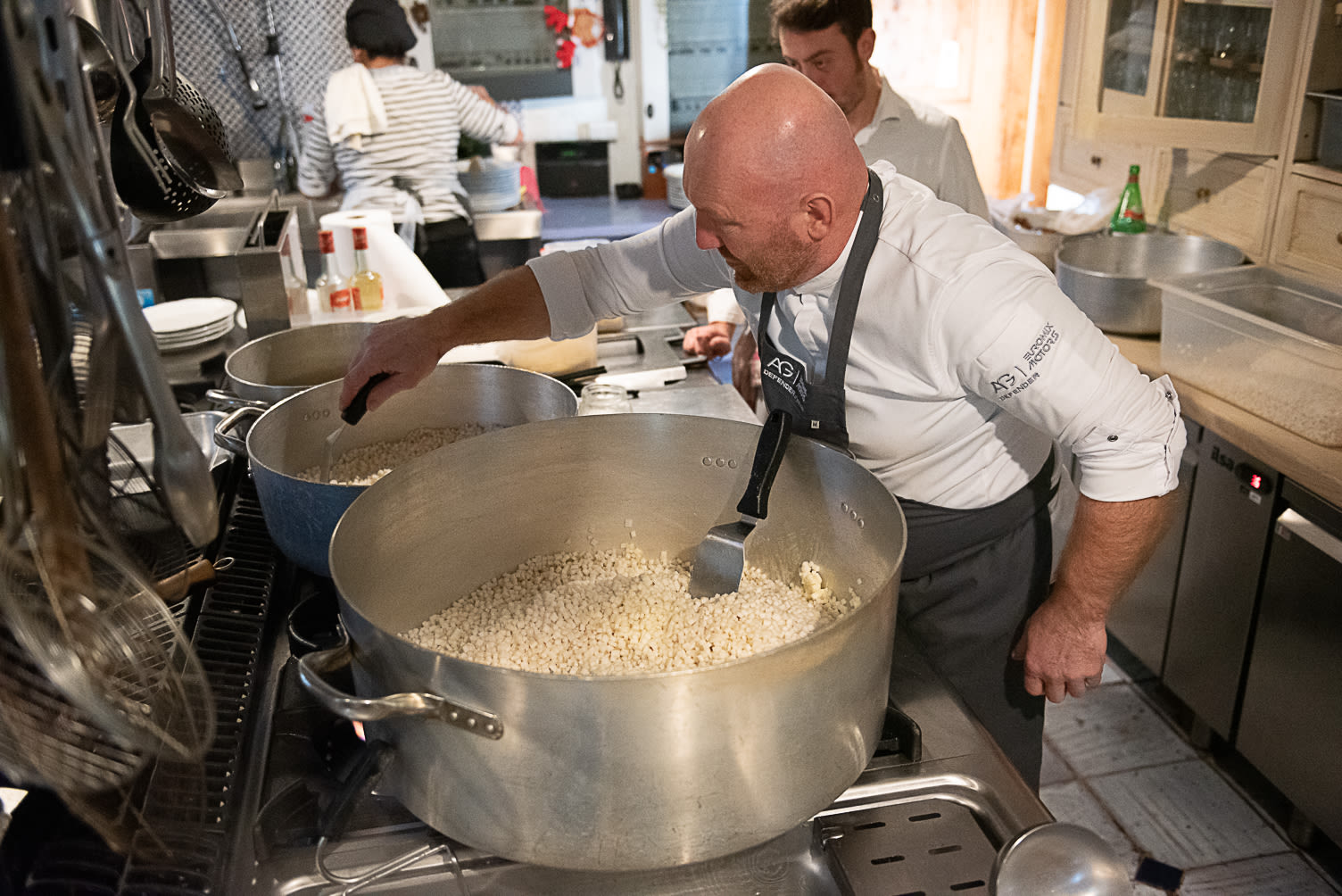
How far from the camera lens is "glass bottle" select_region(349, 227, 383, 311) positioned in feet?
7.99

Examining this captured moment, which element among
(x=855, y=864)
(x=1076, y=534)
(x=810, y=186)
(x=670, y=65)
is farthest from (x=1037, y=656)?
(x=670, y=65)

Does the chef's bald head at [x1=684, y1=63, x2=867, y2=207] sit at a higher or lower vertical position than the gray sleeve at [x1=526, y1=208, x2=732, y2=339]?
higher

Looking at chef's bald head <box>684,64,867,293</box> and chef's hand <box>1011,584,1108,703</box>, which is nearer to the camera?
chef's bald head <box>684,64,867,293</box>

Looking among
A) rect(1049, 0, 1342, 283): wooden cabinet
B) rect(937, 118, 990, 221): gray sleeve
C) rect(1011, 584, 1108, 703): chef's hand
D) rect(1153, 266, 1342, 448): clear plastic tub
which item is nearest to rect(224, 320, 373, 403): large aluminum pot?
rect(1011, 584, 1108, 703): chef's hand

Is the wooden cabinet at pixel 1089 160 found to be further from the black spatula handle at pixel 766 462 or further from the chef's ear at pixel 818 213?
the black spatula handle at pixel 766 462

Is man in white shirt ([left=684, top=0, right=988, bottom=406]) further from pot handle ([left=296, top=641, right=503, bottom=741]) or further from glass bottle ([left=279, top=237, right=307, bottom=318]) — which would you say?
pot handle ([left=296, top=641, right=503, bottom=741])

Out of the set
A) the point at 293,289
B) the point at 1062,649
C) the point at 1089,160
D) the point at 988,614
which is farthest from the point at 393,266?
the point at 1089,160

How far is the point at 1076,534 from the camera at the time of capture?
1284mm

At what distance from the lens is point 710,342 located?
220 centimetres

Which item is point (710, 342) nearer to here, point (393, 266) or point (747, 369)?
point (747, 369)

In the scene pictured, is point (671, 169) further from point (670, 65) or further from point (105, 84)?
point (105, 84)

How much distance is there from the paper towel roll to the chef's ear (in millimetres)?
1426

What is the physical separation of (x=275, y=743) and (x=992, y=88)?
4899 millimetres

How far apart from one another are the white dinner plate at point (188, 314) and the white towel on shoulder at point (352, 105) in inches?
58.0
